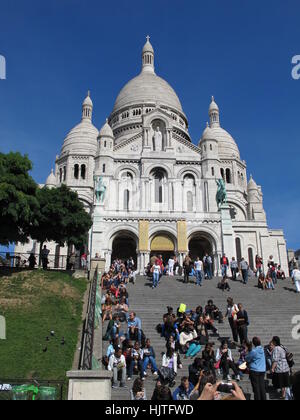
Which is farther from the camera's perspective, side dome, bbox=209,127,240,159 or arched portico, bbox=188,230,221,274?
side dome, bbox=209,127,240,159

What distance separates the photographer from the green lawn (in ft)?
46.6

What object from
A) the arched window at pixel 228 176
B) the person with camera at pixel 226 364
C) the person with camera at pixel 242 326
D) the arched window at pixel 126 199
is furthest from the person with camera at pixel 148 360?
the arched window at pixel 228 176

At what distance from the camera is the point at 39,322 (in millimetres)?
18312

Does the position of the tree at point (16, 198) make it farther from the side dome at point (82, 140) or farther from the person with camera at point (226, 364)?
the side dome at point (82, 140)

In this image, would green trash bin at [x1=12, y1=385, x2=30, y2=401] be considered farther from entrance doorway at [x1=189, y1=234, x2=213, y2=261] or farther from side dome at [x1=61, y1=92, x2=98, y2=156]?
side dome at [x1=61, y1=92, x2=98, y2=156]

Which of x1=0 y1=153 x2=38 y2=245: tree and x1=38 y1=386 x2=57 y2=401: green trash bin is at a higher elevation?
x1=0 y1=153 x2=38 y2=245: tree

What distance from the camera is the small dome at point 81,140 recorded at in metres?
56.6

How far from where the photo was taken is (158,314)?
61.7 ft

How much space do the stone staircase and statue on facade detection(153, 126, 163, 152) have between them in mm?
20595

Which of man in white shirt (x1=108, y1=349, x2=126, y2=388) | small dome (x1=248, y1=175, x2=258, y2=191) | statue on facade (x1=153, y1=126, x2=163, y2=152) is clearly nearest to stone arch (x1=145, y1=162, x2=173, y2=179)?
statue on facade (x1=153, y1=126, x2=163, y2=152)

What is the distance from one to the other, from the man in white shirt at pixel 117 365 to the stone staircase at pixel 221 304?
1.04ft
